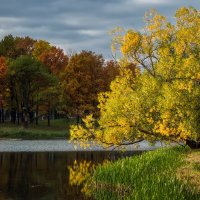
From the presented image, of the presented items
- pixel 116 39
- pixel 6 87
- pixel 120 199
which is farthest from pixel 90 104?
pixel 120 199

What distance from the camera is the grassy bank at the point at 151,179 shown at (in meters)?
18.1

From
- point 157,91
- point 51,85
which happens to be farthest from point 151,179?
point 51,85

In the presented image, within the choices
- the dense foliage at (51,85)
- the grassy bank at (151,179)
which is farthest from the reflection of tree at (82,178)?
the dense foliage at (51,85)

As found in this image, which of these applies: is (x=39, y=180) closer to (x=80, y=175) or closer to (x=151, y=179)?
(x=80, y=175)

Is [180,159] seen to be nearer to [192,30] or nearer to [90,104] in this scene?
[192,30]

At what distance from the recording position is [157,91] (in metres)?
29.3

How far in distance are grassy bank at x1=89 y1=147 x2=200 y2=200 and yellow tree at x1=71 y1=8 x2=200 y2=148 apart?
70.4 inches

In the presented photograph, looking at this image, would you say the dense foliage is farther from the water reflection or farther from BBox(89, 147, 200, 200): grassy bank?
BBox(89, 147, 200, 200): grassy bank

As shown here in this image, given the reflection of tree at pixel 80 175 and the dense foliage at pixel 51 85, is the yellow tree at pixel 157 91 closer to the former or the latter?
the reflection of tree at pixel 80 175

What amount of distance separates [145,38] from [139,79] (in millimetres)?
3127

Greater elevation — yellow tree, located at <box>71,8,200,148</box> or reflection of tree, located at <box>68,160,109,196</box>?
yellow tree, located at <box>71,8,200,148</box>

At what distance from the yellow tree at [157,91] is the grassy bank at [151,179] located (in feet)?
5.87

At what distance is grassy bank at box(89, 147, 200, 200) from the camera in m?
18.1

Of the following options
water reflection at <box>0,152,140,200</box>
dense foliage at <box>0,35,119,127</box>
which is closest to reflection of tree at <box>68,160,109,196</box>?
water reflection at <box>0,152,140,200</box>
